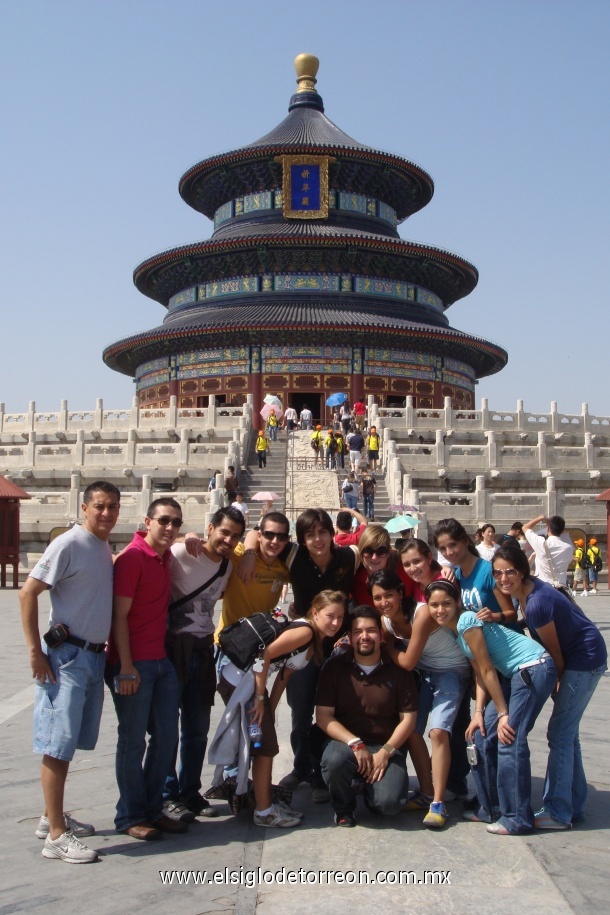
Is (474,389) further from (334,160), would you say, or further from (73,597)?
(73,597)

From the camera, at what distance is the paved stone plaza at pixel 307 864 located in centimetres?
442

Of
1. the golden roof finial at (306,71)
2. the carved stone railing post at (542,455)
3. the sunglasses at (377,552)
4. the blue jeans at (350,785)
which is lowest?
the blue jeans at (350,785)

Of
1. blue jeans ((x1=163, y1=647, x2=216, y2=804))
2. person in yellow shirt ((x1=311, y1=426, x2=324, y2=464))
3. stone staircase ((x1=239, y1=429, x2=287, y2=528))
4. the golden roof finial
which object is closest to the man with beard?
blue jeans ((x1=163, y1=647, x2=216, y2=804))

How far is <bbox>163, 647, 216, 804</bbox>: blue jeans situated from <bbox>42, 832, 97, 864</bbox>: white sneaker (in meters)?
0.85

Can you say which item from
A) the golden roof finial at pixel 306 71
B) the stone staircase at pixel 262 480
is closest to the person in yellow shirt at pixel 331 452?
the stone staircase at pixel 262 480

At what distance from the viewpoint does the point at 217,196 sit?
4369cm

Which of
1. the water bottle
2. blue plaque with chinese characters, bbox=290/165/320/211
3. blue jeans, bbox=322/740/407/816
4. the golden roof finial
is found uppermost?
the golden roof finial

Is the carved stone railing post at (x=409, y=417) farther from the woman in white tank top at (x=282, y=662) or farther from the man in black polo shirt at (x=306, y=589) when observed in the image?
the woman in white tank top at (x=282, y=662)

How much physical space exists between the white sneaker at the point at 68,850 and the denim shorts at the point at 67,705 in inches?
15.9

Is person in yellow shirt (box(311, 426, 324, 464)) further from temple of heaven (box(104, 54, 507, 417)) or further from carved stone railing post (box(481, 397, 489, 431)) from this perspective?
temple of heaven (box(104, 54, 507, 417))

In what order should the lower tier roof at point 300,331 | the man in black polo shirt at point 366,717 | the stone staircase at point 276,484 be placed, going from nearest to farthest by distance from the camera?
1. the man in black polo shirt at point 366,717
2. the stone staircase at point 276,484
3. the lower tier roof at point 300,331

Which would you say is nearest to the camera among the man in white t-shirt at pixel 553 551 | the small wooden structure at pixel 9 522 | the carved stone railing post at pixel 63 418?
the man in white t-shirt at pixel 553 551

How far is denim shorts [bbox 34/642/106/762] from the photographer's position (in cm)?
515

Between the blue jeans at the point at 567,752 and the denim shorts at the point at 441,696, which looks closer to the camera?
the blue jeans at the point at 567,752
